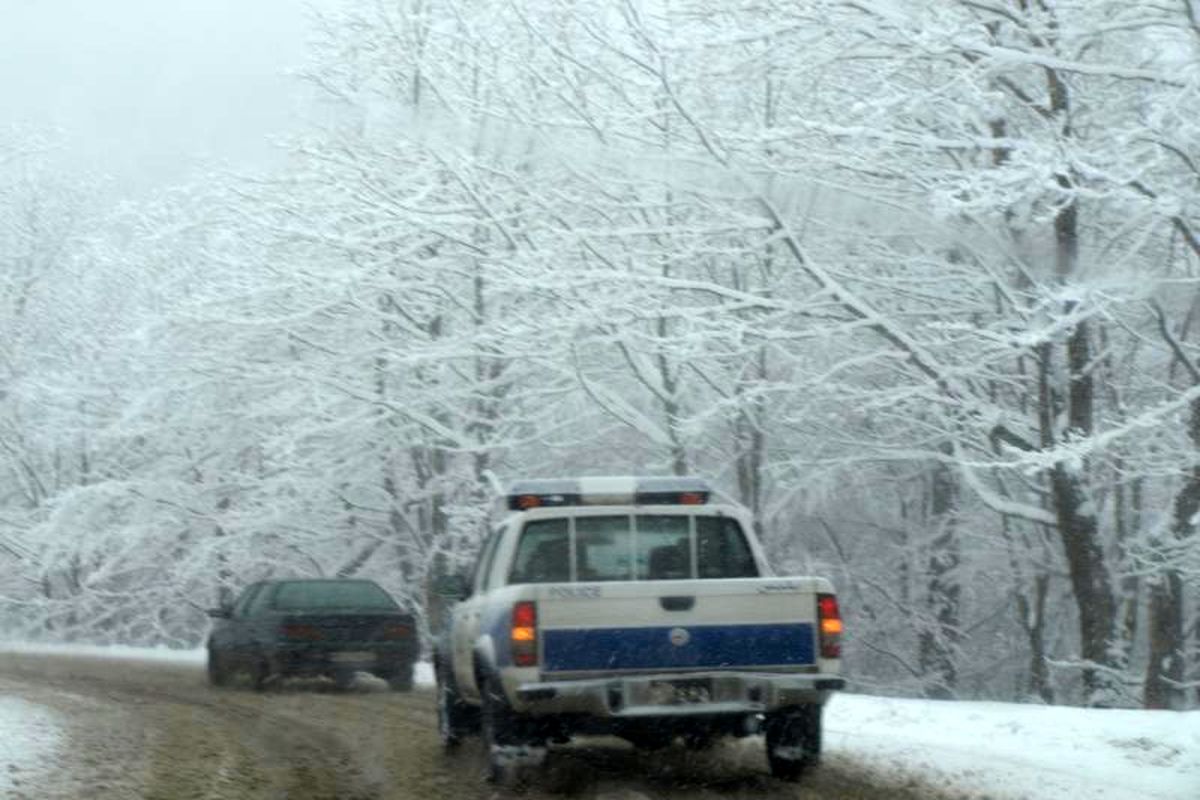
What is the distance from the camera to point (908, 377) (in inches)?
878

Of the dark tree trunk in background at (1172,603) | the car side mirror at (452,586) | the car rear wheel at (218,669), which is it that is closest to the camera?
the car side mirror at (452,586)

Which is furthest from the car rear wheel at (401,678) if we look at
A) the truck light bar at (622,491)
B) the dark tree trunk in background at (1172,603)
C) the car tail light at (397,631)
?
the truck light bar at (622,491)

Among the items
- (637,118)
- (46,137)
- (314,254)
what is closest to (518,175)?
(637,118)

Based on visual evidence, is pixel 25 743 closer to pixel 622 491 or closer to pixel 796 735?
pixel 622 491

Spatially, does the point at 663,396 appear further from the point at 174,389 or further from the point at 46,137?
the point at 46,137

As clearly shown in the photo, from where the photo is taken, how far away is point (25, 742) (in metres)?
13.4

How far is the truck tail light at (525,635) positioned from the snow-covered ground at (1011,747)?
103 inches

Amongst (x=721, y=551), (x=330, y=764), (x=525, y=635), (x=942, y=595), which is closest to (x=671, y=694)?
(x=525, y=635)

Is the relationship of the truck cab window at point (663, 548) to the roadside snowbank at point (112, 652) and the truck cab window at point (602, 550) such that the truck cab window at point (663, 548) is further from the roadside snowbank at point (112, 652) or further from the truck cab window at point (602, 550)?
the roadside snowbank at point (112, 652)

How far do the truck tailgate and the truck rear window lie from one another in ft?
3.92

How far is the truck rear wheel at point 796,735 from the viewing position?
35.4ft

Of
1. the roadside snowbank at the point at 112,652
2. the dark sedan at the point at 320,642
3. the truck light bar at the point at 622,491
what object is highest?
the truck light bar at the point at 622,491

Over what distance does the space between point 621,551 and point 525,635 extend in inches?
60.9

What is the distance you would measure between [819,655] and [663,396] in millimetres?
14042
